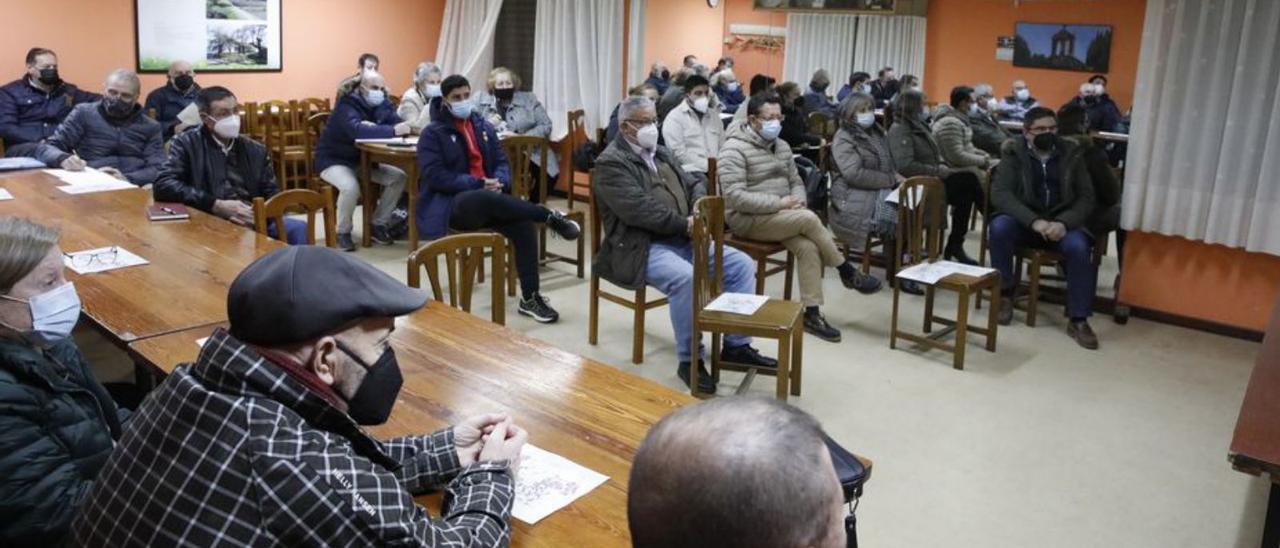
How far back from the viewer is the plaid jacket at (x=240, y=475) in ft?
4.13

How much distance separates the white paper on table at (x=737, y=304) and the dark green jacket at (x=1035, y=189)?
6.12ft

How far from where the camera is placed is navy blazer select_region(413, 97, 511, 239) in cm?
522

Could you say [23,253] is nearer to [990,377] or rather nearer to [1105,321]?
[990,377]

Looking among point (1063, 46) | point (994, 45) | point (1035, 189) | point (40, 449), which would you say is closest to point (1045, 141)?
point (1035, 189)

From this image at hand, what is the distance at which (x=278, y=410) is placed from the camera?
1.31 meters

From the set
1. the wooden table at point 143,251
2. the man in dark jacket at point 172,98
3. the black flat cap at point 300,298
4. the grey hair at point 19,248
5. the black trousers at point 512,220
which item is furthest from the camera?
the man in dark jacket at point 172,98

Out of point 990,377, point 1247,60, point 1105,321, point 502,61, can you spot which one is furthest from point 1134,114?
point 502,61

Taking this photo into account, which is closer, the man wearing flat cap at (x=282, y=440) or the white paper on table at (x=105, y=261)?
the man wearing flat cap at (x=282, y=440)

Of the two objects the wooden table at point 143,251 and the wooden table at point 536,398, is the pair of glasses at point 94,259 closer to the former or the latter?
the wooden table at point 143,251

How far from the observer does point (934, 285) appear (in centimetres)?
445

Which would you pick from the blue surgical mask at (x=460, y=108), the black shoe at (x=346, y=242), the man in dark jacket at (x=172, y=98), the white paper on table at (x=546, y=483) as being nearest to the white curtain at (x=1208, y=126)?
the blue surgical mask at (x=460, y=108)

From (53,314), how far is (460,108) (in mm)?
3358

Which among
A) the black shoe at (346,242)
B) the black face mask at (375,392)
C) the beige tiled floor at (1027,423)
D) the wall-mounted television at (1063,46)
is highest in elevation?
the wall-mounted television at (1063,46)

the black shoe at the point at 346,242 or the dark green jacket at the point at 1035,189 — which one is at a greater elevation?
the dark green jacket at the point at 1035,189
